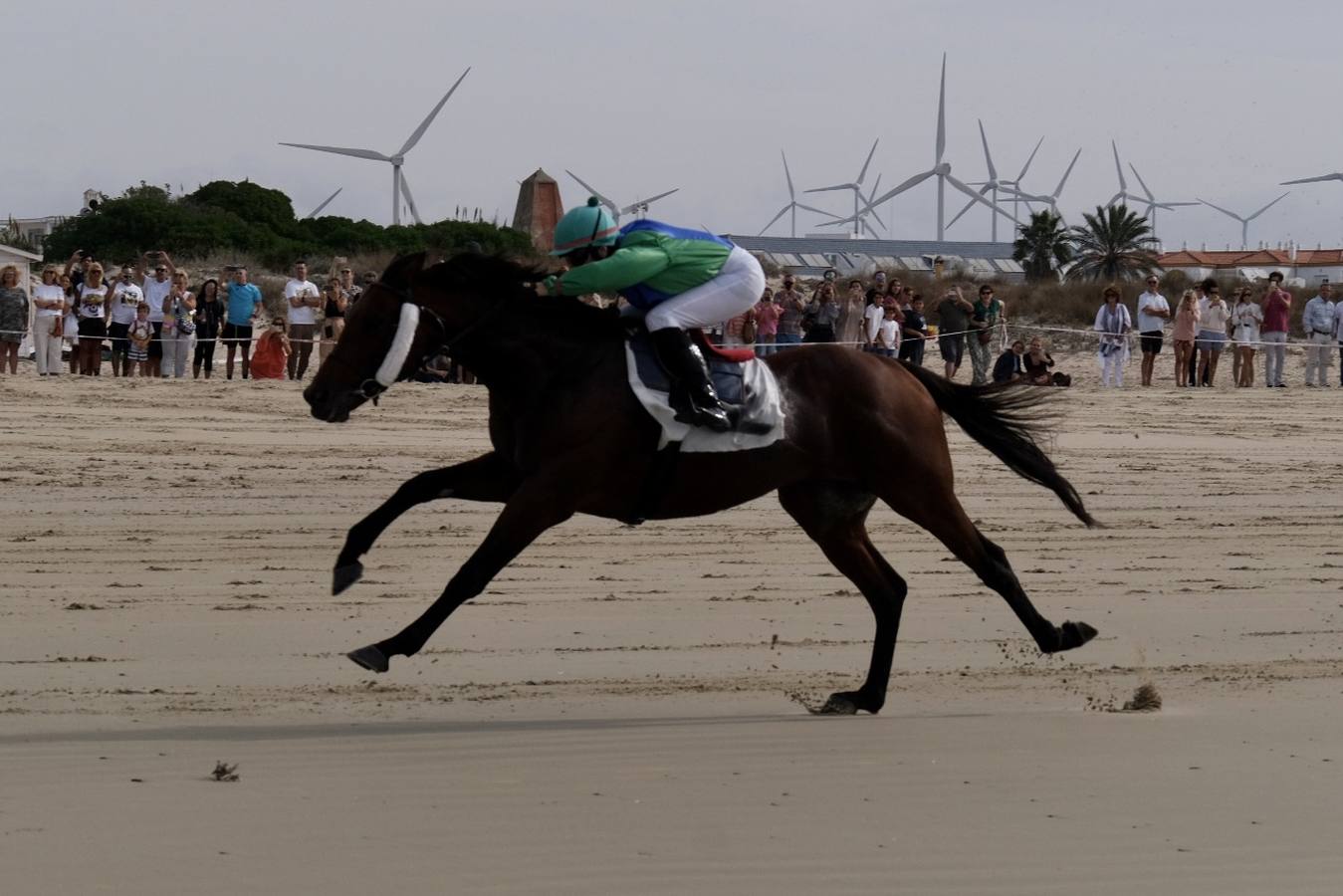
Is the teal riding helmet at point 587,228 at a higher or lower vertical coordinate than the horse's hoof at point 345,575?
higher

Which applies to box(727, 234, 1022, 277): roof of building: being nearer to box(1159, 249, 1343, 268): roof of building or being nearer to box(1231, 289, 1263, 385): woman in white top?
box(1159, 249, 1343, 268): roof of building

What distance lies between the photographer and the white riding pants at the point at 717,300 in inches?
305

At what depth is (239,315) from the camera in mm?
21438

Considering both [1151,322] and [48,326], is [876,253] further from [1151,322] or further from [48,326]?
[48,326]

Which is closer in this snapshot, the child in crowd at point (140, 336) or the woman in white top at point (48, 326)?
the woman in white top at point (48, 326)

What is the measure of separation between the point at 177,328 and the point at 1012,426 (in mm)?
13984

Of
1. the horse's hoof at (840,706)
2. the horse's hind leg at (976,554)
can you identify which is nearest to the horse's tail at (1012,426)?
the horse's hind leg at (976,554)

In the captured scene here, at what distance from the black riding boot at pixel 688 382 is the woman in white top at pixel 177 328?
13.9 m

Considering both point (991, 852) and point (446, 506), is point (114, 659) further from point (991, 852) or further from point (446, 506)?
point (446, 506)

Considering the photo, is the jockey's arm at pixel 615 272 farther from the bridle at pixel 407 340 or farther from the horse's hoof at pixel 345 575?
the horse's hoof at pixel 345 575

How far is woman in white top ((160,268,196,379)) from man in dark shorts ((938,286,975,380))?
882 centimetres

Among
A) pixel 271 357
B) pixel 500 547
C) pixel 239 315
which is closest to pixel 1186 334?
pixel 271 357

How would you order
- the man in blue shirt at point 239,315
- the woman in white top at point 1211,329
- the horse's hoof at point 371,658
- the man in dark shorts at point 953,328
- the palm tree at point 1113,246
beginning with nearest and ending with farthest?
the horse's hoof at point 371,658, the man in blue shirt at point 239,315, the man in dark shorts at point 953,328, the woman in white top at point 1211,329, the palm tree at point 1113,246

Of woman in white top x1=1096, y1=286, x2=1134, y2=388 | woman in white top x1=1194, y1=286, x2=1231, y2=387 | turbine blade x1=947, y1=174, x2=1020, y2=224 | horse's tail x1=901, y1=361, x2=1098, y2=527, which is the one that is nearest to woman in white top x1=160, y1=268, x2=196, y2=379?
woman in white top x1=1096, y1=286, x2=1134, y2=388
